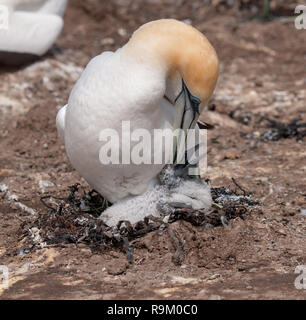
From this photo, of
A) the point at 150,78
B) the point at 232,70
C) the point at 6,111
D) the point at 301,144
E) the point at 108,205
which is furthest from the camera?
the point at 232,70

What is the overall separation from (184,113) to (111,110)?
47 centimetres

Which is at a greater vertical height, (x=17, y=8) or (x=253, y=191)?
(x=17, y=8)

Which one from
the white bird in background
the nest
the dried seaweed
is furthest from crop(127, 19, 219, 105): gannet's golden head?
the dried seaweed

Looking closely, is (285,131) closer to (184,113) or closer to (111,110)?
(184,113)

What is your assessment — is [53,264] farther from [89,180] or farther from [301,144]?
[301,144]

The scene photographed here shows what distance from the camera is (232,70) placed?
926cm

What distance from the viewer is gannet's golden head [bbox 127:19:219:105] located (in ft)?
13.1

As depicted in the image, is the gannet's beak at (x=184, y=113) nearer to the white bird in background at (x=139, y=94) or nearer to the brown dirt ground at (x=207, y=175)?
the white bird in background at (x=139, y=94)

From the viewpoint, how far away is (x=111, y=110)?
4027mm

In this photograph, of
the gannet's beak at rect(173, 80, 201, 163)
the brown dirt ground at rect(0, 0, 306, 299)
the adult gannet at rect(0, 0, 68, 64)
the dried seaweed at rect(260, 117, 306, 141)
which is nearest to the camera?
the brown dirt ground at rect(0, 0, 306, 299)

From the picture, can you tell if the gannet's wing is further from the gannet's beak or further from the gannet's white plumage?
the gannet's beak

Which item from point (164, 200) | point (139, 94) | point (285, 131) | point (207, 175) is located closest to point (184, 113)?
point (139, 94)

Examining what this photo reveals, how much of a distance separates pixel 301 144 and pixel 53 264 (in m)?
3.20
